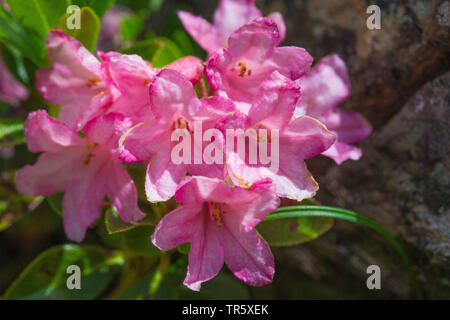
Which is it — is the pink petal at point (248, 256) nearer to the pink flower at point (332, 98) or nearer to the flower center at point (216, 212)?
the flower center at point (216, 212)

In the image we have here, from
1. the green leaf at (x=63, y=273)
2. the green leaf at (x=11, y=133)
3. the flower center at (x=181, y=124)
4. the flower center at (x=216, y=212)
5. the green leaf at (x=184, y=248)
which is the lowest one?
the green leaf at (x=63, y=273)

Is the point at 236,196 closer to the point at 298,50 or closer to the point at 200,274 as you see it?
the point at 200,274

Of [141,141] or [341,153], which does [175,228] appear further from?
[341,153]

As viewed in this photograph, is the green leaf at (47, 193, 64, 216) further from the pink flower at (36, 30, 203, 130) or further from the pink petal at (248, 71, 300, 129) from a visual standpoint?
the pink petal at (248, 71, 300, 129)

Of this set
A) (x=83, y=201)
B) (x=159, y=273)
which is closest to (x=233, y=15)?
(x=83, y=201)

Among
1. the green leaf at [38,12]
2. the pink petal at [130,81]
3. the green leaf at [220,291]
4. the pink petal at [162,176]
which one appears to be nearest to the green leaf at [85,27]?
the green leaf at [38,12]
